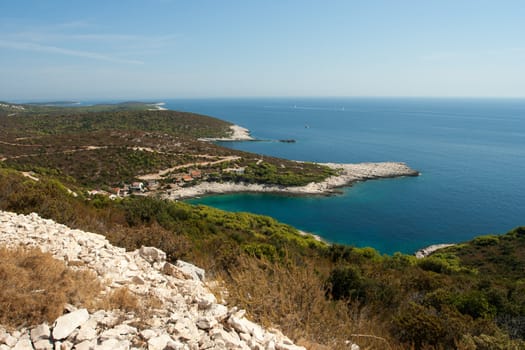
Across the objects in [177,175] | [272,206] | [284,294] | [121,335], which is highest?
[121,335]

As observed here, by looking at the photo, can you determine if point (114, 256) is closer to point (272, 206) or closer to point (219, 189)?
point (272, 206)

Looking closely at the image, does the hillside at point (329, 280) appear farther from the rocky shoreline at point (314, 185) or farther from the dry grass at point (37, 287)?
the rocky shoreline at point (314, 185)

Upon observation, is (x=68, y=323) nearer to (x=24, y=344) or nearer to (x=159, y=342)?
(x=24, y=344)

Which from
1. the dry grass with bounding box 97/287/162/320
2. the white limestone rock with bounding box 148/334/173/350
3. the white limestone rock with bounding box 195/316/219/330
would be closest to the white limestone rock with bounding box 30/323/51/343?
the dry grass with bounding box 97/287/162/320

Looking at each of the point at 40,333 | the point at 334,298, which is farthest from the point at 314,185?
the point at 40,333

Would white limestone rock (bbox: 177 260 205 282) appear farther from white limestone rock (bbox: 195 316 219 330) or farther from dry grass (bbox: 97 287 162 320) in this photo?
white limestone rock (bbox: 195 316 219 330)

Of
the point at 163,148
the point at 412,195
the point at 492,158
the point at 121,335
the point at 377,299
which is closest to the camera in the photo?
the point at 121,335

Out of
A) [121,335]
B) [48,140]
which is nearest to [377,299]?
[121,335]
